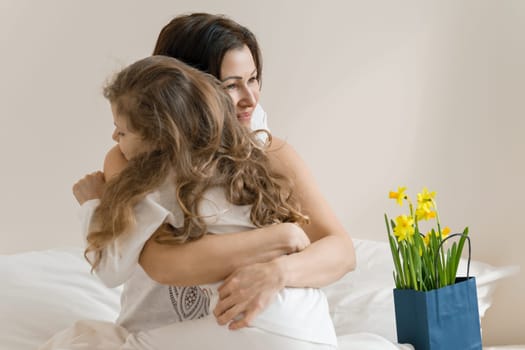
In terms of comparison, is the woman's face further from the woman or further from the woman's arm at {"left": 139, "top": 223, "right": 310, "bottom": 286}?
the woman's arm at {"left": 139, "top": 223, "right": 310, "bottom": 286}

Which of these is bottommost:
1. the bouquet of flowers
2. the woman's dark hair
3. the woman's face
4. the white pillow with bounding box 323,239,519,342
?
the white pillow with bounding box 323,239,519,342

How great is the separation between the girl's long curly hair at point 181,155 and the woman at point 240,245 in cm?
4

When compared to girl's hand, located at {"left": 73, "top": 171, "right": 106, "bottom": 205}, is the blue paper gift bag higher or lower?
lower

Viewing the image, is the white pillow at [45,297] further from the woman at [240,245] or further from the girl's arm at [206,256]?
the girl's arm at [206,256]

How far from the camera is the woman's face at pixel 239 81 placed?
6.77 feet

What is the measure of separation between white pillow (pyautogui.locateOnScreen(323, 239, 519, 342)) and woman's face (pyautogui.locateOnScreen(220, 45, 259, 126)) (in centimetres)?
67

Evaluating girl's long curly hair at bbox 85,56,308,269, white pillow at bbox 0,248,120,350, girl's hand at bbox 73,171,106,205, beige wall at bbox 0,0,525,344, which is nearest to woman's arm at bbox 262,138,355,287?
girl's long curly hair at bbox 85,56,308,269

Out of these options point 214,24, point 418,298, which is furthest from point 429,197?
point 214,24

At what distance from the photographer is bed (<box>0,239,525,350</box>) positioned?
6.94 feet

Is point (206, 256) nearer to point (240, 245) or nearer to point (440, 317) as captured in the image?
point (240, 245)

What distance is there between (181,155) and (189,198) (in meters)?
0.09

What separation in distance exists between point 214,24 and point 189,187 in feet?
2.23

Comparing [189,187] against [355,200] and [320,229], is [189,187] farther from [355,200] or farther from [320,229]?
[355,200]

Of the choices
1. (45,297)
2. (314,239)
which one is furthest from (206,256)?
(45,297)
